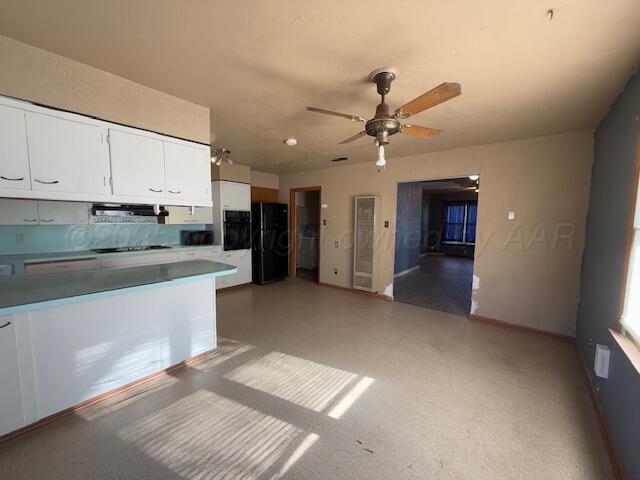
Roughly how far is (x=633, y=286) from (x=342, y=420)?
1.99 metres

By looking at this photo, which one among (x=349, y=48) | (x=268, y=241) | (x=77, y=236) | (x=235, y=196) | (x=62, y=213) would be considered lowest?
(x=268, y=241)

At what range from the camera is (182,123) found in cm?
242

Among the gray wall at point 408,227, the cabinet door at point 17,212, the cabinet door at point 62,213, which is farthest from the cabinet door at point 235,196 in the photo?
the gray wall at point 408,227

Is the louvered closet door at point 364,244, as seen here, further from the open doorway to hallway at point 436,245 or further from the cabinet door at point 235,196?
the cabinet door at point 235,196

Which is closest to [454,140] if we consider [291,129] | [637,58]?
[637,58]

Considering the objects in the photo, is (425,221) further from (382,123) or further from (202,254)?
(382,123)

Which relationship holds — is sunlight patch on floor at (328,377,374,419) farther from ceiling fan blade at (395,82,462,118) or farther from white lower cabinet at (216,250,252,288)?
white lower cabinet at (216,250,252,288)

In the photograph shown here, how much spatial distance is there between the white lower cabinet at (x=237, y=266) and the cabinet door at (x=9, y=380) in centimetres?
326

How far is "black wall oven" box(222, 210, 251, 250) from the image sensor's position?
4.88 m

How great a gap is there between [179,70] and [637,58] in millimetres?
2955

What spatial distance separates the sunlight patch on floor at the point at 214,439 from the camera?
146cm

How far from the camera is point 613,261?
1908 millimetres

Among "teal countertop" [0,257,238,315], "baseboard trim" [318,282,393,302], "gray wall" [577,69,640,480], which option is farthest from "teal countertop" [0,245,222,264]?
"gray wall" [577,69,640,480]

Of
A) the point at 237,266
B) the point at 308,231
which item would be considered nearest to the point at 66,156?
the point at 237,266
